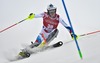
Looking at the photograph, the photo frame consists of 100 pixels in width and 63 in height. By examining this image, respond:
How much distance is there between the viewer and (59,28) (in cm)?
485

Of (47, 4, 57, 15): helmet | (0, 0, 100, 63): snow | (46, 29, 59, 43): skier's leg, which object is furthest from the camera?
(46, 29, 59, 43): skier's leg

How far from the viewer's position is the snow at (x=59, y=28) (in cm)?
365

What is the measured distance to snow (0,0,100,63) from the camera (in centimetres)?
365

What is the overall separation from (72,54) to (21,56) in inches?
19.3

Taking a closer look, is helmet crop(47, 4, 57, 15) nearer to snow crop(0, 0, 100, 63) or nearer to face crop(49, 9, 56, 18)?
face crop(49, 9, 56, 18)

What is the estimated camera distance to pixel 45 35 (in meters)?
4.02

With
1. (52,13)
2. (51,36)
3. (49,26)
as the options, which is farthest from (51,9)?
(51,36)

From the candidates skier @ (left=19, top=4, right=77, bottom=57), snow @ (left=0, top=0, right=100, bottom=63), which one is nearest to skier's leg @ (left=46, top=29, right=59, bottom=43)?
skier @ (left=19, top=4, right=77, bottom=57)

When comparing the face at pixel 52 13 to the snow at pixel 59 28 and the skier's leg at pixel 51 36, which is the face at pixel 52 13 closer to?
the skier's leg at pixel 51 36

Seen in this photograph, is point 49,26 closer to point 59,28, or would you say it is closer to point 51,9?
point 51,9

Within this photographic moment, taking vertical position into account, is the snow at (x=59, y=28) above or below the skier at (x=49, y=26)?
below

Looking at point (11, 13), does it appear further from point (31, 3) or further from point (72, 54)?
point (72, 54)

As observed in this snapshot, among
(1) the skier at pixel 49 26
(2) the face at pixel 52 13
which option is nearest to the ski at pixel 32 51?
(1) the skier at pixel 49 26

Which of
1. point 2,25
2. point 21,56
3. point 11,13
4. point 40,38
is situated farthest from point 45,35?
point 11,13
